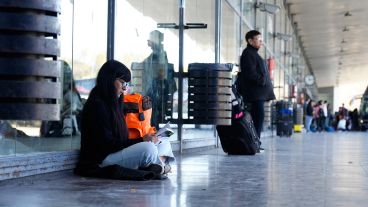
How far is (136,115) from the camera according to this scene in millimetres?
6488

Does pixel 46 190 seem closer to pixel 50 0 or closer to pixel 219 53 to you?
pixel 50 0

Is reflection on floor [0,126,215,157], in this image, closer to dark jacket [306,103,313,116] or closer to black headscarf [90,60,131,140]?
black headscarf [90,60,131,140]

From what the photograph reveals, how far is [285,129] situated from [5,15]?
1928 centimetres

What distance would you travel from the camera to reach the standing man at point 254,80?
1008cm

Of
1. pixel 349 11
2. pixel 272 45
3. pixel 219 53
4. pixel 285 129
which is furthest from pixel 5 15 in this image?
pixel 349 11

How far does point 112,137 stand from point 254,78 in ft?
15.4

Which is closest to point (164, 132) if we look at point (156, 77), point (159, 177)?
point (159, 177)

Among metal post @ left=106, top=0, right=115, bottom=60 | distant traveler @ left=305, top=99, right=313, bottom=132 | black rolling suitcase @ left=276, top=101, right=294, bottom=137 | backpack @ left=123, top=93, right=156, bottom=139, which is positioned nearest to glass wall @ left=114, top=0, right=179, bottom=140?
metal post @ left=106, top=0, right=115, bottom=60

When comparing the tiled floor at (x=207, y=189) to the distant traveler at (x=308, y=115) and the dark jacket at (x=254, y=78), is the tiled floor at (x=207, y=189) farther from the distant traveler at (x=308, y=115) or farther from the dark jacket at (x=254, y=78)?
the distant traveler at (x=308, y=115)

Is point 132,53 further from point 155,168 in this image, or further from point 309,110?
point 309,110

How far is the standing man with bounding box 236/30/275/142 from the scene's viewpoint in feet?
33.1

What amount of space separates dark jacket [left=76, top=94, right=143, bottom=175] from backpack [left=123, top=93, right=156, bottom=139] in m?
0.67

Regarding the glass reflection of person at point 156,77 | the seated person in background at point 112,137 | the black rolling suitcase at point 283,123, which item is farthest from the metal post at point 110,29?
the black rolling suitcase at point 283,123

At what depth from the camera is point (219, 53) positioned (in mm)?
12680
